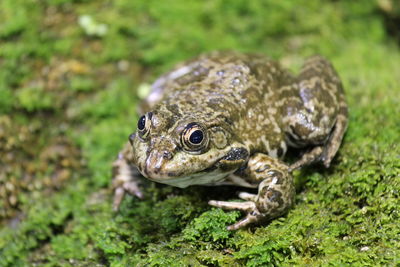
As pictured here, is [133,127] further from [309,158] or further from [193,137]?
[309,158]

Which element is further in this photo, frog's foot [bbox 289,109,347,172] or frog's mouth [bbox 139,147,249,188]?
frog's foot [bbox 289,109,347,172]

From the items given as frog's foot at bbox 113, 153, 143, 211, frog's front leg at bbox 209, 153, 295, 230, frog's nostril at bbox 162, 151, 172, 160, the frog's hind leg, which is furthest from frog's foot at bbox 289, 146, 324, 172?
frog's foot at bbox 113, 153, 143, 211

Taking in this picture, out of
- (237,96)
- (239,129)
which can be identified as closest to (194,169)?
(239,129)

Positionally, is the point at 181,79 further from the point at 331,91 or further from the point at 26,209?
the point at 26,209

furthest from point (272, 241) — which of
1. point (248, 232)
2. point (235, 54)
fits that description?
point (235, 54)

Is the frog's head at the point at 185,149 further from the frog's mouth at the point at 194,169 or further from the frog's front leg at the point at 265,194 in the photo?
the frog's front leg at the point at 265,194

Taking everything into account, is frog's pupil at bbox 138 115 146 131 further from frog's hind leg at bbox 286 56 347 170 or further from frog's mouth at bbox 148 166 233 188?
frog's hind leg at bbox 286 56 347 170
